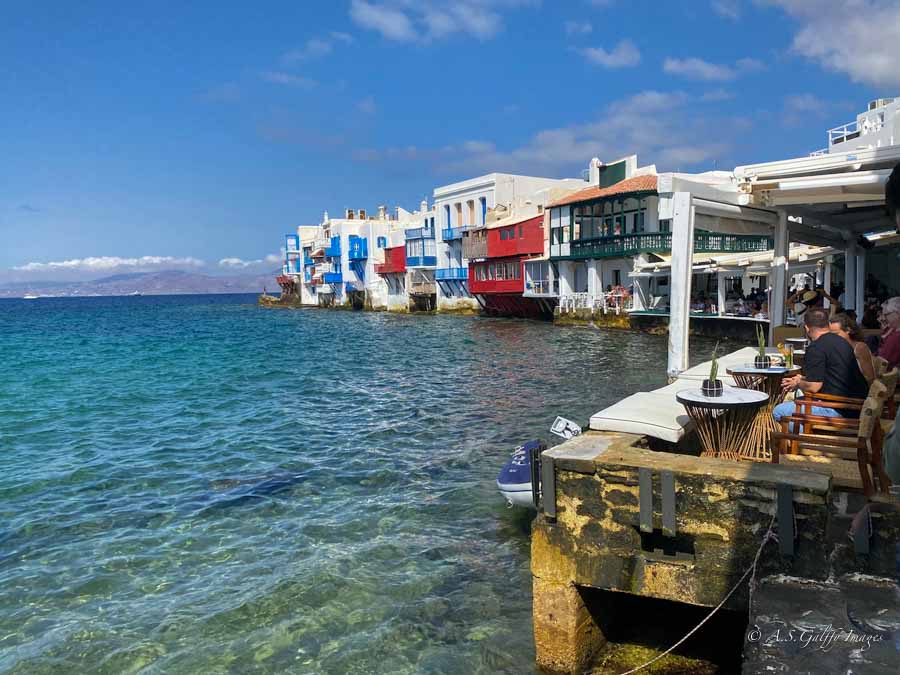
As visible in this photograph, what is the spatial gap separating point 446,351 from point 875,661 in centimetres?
2695

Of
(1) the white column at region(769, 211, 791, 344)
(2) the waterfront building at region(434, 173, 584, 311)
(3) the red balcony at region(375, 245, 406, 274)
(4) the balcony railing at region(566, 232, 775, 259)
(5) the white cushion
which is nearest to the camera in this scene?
(5) the white cushion

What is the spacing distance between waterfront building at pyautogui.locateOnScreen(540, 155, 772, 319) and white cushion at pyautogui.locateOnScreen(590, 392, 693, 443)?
29697mm

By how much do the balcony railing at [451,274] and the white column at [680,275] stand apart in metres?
47.3

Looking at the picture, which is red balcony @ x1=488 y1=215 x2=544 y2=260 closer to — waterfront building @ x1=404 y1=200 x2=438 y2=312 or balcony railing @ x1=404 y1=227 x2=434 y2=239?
waterfront building @ x1=404 y1=200 x2=438 y2=312

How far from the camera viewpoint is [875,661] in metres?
2.74

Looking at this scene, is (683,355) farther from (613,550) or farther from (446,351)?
(446,351)

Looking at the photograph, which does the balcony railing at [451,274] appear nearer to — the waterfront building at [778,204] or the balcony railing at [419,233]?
the balcony railing at [419,233]

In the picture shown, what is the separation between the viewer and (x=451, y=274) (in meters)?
58.8

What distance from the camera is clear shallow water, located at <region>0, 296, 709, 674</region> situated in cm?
554

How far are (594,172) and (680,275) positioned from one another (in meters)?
37.6

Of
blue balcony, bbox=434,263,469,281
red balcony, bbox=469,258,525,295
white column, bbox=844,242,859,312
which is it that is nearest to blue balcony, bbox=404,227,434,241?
blue balcony, bbox=434,263,469,281

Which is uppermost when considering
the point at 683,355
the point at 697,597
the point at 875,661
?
the point at 683,355

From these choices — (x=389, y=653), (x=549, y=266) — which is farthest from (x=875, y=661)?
(x=549, y=266)

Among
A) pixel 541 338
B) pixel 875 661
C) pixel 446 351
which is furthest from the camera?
pixel 541 338
